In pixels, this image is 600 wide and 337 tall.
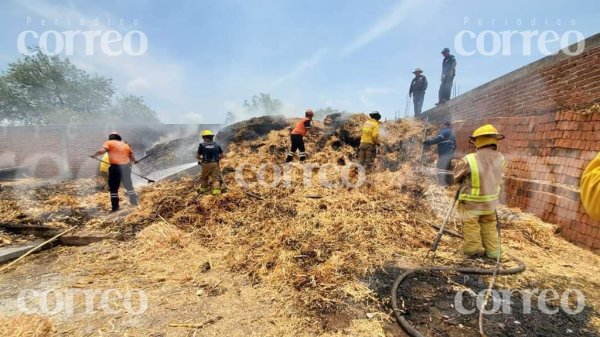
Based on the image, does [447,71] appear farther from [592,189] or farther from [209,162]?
[592,189]

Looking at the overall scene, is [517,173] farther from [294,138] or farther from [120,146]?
[120,146]

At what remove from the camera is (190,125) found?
58.0 ft

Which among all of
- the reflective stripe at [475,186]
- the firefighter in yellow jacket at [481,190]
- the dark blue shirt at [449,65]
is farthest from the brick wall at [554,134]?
the dark blue shirt at [449,65]

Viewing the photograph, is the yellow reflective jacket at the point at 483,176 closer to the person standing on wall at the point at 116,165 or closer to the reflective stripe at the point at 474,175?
the reflective stripe at the point at 474,175

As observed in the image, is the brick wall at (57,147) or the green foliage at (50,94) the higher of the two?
the green foliage at (50,94)

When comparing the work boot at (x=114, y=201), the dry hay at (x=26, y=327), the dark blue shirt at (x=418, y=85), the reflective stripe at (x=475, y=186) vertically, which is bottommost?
the dry hay at (x=26, y=327)

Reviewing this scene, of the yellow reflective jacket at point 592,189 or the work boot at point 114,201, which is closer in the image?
the yellow reflective jacket at point 592,189

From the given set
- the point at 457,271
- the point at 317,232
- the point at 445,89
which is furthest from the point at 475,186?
the point at 445,89

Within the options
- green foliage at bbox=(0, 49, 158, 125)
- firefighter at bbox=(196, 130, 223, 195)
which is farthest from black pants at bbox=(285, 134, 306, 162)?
green foliage at bbox=(0, 49, 158, 125)

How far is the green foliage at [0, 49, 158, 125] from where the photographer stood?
85.7ft

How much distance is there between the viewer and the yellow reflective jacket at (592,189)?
1.30 metres

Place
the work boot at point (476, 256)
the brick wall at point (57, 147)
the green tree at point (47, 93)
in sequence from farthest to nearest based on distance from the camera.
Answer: the green tree at point (47, 93), the brick wall at point (57, 147), the work boot at point (476, 256)

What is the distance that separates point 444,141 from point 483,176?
152 inches

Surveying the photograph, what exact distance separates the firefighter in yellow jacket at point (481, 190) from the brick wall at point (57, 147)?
15.9 m
